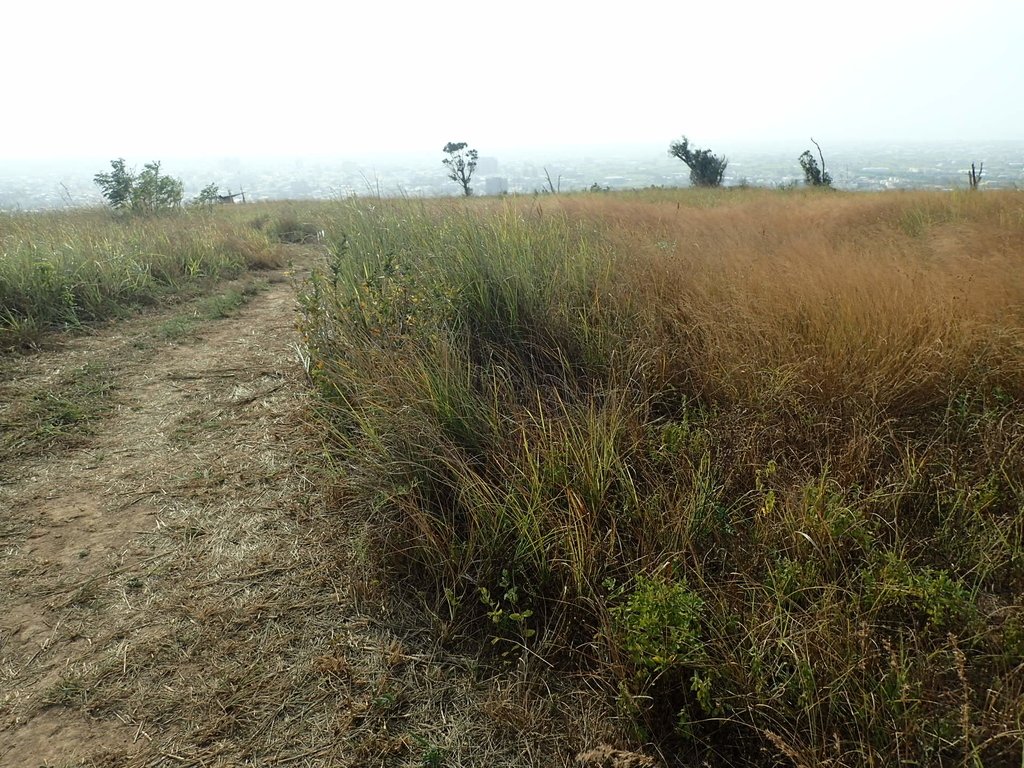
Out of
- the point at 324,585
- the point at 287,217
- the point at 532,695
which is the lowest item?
the point at 532,695

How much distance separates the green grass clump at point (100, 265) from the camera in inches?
186

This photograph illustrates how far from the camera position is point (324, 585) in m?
2.10

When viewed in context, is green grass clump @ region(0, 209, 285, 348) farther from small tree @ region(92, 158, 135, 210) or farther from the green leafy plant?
the green leafy plant

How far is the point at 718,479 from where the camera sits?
7.08ft

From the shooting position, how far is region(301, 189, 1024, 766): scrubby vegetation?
1.45 metres

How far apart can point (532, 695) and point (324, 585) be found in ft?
2.91

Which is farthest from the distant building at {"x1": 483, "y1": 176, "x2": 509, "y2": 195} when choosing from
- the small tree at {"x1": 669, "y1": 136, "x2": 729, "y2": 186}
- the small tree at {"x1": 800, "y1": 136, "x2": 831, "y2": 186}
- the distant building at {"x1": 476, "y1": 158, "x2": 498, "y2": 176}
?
the distant building at {"x1": 476, "y1": 158, "x2": 498, "y2": 176}

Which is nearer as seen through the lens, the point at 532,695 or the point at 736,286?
the point at 532,695

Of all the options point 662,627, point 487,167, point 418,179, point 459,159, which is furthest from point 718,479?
point 487,167

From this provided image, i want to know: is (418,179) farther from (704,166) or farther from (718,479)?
(718,479)

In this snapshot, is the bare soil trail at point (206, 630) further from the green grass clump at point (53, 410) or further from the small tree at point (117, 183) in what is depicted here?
the small tree at point (117, 183)

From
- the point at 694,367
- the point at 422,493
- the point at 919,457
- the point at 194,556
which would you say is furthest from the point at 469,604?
the point at 919,457

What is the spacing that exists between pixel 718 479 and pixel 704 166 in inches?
818

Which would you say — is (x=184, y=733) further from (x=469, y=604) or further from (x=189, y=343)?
(x=189, y=343)
